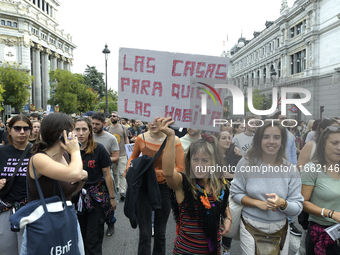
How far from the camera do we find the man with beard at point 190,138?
4.89 meters

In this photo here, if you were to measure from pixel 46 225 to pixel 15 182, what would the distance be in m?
1.22

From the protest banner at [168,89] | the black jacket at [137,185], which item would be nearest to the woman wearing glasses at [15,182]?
the black jacket at [137,185]

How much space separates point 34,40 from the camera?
212 ft

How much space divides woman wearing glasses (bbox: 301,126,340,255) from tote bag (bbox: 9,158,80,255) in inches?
84.0

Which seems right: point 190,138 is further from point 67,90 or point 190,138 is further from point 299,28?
point 67,90

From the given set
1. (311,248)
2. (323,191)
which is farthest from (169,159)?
(311,248)

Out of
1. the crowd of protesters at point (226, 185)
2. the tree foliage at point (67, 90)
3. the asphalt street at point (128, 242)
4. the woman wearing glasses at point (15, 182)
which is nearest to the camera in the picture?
the crowd of protesters at point (226, 185)

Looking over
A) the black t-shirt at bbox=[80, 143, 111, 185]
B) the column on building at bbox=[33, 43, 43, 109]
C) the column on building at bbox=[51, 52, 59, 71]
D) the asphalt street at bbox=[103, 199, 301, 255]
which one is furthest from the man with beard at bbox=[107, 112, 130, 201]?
the column on building at bbox=[51, 52, 59, 71]

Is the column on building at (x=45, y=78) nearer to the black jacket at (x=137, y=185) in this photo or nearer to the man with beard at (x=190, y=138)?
the man with beard at (x=190, y=138)

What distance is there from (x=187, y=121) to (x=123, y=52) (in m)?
0.90

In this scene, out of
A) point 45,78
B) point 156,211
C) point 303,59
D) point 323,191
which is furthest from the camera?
point 45,78

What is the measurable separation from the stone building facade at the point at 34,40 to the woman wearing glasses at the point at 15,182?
Answer: 54.9m

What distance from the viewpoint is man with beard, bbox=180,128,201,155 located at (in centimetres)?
489

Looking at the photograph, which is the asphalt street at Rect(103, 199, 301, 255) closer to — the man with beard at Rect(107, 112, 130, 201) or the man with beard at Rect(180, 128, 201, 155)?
the man with beard at Rect(180, 128, 201, 155)
